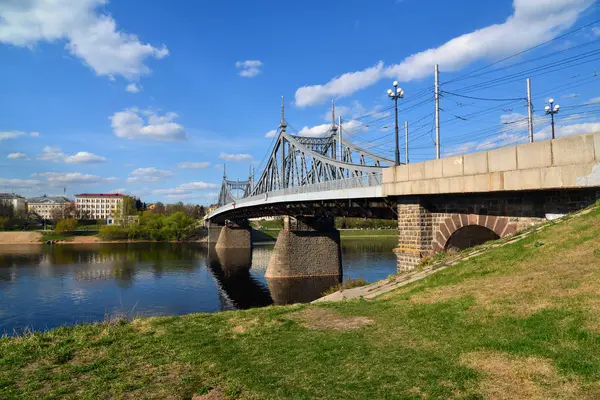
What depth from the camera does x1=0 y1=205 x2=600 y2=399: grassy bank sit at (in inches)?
194

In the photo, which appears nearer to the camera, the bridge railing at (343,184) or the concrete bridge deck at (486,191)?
the concrete bridge deck at (486,191)

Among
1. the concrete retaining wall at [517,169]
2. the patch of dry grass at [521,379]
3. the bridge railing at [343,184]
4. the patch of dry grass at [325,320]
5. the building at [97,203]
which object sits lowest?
the patch of dry grass at [325,320]

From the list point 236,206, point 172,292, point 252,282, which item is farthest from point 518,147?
point 236,206

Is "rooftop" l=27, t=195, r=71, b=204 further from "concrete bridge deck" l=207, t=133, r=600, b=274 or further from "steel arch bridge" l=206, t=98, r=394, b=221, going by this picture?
"concrete bridge deck" l=207, t=133, r=600, b=274

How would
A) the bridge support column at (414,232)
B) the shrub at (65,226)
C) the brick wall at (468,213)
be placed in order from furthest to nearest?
the shrub at (65,226)
the bridge support column at (414,232)
the brick wall at (468,213)

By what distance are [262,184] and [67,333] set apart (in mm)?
Answer: 55920

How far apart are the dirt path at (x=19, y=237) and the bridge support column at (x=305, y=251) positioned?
62.3m

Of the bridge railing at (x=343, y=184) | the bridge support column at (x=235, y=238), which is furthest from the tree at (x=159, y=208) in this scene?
the bridge railing at (x=343, y=184)

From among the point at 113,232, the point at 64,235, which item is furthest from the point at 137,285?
the point at 64,235

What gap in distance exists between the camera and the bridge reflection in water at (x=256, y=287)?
29.6m

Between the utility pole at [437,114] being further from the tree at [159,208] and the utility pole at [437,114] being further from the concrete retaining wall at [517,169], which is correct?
the tree at [159,208]

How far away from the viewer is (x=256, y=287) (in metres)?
35.8

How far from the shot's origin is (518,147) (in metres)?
10.4

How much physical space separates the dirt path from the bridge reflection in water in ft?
161
